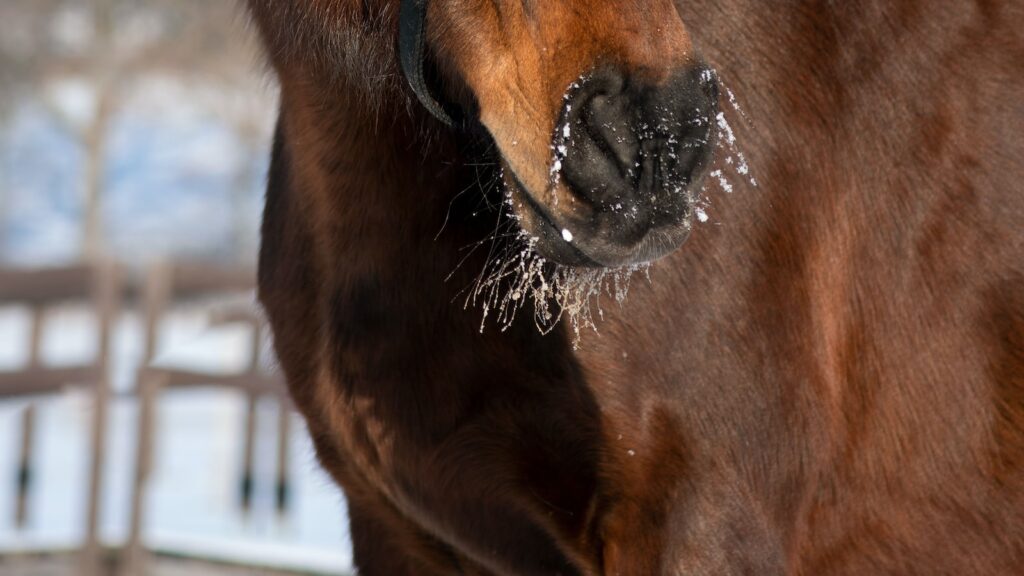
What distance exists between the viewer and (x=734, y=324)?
5.86ft

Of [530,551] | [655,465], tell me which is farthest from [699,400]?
[530,551]

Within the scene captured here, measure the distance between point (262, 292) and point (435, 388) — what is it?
1.89 ft

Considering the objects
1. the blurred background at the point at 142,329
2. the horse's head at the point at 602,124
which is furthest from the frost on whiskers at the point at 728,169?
the blurred background at the point at 142,329

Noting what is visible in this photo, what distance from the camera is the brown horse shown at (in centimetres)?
177

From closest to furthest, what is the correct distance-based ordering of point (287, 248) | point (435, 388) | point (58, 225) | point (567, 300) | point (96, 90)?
1. point (567, 300)
2. point (435, 388)
3. point (287, 248)
4. point (96, 90)
5. point (58, 225)

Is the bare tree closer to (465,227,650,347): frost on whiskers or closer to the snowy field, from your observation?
the snowy field

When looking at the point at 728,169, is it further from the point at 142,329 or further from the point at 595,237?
the point at 142,329

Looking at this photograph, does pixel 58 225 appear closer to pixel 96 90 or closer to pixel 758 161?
pixel 96 90

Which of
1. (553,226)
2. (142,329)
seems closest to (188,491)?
(142,329)

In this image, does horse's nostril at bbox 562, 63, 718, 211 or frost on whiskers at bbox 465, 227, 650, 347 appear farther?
frost on whiskers at bbox 465, 227, 650, 347

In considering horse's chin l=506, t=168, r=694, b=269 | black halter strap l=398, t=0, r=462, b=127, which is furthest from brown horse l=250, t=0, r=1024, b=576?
horse's chin l=506, t=168, r=694, b=269

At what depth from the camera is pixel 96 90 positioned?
51.2 ft

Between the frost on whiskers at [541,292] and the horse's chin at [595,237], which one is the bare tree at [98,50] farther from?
the horse's chin at [595,237]

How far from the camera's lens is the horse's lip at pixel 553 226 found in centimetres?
141
